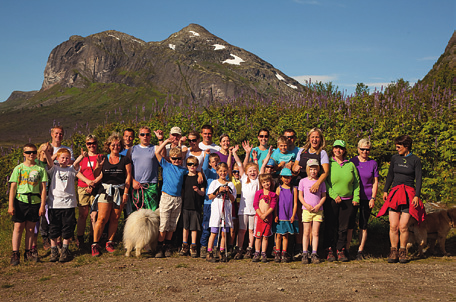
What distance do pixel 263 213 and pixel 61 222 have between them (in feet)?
12.6

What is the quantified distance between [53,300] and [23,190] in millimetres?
2541

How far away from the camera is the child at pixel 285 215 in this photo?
7320 mm

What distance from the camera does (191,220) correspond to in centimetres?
777

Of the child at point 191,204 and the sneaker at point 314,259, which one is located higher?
the child at point 191,204

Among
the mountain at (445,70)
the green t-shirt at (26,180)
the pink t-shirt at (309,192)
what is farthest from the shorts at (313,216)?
the mountain at (445,70)

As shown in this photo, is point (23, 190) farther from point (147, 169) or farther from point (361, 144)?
point (361, 144)

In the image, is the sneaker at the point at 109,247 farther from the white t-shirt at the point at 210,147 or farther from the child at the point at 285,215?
the child at the point at 285,215

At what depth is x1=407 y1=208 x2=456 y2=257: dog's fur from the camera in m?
7.58

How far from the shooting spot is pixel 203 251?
7.73 meters

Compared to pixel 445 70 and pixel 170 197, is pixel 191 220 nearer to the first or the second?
pixel 170 197

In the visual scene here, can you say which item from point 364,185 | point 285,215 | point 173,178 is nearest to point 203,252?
point 173,178

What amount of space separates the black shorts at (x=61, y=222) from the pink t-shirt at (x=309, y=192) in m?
4.41

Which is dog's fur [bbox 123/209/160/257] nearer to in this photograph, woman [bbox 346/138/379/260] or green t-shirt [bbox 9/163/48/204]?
green t-shirt [bbox 9/163/48/204]

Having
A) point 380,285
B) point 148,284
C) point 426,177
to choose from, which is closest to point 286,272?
point 380,285
